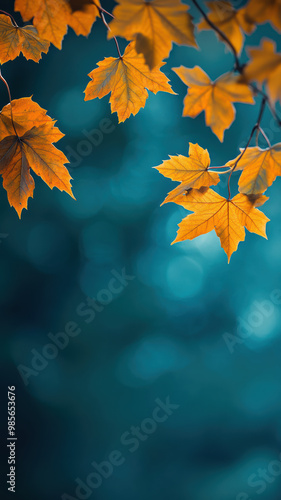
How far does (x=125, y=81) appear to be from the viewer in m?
1.06

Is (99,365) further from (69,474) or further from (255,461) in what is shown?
(255,461)

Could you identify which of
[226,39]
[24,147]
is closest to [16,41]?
[24,147]

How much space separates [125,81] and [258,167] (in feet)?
1.50

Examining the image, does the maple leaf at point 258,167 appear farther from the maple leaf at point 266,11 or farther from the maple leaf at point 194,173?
the maple leaf at point 266,11

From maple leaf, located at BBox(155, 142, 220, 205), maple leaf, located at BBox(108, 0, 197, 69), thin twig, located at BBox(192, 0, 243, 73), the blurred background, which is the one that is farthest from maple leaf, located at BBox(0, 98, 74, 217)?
the blurred background

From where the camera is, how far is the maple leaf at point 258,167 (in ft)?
2.98

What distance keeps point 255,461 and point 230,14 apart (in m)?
12.7

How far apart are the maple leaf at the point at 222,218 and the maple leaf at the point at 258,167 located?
0.14 ft

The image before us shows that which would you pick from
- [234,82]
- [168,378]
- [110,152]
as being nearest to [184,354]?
[168,378]

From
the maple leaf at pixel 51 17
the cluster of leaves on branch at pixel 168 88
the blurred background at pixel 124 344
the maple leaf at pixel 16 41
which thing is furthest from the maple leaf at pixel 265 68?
the blurred background at pixel 124 344

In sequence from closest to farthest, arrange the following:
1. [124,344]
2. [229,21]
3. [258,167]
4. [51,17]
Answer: [229,21] → [51,17] → [258,167] → [124,344]

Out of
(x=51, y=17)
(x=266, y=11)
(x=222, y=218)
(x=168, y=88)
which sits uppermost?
(x=51, y=17)

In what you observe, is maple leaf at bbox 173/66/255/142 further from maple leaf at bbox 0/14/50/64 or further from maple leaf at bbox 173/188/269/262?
maple leaf at bbox 0/14/50/64

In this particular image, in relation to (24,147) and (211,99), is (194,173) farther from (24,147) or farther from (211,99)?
(24,147)
